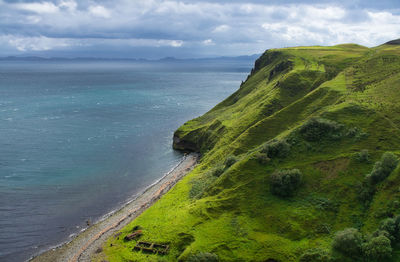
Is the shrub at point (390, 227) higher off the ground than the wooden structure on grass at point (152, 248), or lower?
higher

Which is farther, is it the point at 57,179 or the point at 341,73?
the point at 341,73

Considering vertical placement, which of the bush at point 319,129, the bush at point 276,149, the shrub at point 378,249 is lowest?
the shrub at point 378,249

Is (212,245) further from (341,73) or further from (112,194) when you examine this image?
(341,73)

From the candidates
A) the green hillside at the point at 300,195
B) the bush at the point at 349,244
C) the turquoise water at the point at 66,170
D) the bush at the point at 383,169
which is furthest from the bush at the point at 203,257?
the turquoise water at the point at 66,170

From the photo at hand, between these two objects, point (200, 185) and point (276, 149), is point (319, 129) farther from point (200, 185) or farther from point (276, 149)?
point (200, 185)

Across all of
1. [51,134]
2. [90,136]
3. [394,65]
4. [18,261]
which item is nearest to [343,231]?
[18,261]

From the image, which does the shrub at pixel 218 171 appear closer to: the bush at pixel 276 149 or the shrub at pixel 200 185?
the shrub at pixel 200 185
